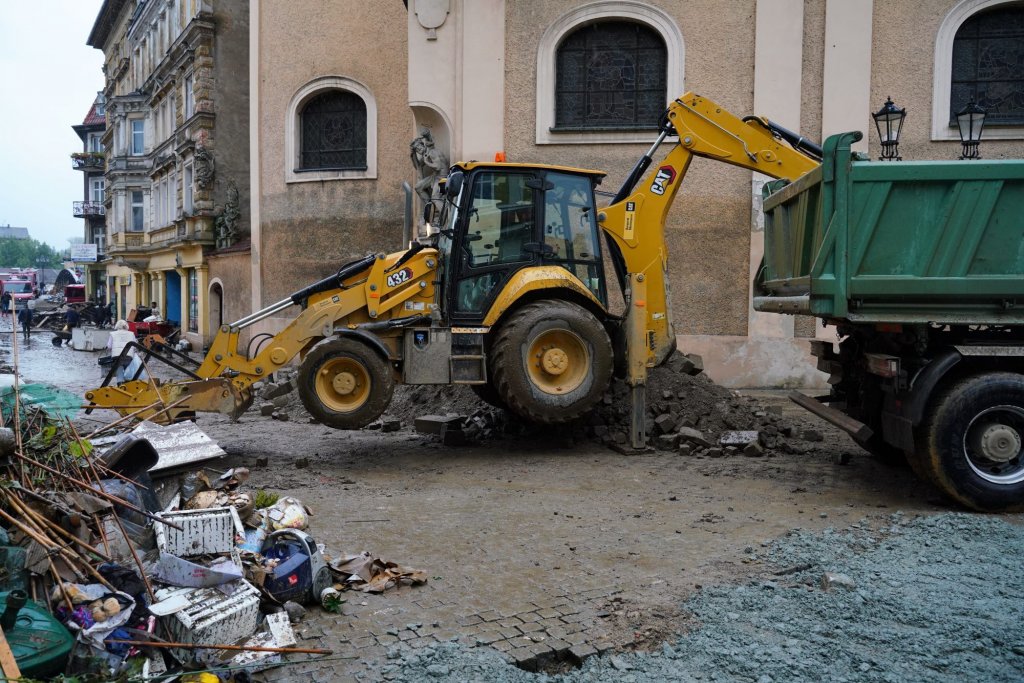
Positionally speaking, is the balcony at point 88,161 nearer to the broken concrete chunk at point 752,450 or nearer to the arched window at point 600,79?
the arched window at point 600,79

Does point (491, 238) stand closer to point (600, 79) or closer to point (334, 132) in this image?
point (600, 79)

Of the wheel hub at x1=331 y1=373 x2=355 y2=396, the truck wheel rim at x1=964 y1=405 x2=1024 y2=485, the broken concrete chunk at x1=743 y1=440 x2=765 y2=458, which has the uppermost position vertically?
the wheel hub at x1=331 y1=373 x2=355 y2=396

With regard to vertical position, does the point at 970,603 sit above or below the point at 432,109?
below

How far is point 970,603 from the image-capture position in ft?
14.7

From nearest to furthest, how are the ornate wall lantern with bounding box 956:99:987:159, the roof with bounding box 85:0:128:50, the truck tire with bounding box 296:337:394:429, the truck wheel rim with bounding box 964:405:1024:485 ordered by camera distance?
the truck wheel rim with bounding box 964:405:1024:485
the truck tire with bounding box 296:337:394:429
the ornate wall lantern with bounding box 956:99:987:159
the roof with bounding box 85:0:128:50

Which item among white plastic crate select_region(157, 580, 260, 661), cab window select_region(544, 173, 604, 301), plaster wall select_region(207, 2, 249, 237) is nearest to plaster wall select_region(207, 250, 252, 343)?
plaster wall select_region(207, 2, 249, 237)

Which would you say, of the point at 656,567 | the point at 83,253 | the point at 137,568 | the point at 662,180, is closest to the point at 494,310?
the point at 662,180

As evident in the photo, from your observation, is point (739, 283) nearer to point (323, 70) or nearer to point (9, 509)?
point (323, 70)

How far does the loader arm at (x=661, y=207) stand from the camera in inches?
331

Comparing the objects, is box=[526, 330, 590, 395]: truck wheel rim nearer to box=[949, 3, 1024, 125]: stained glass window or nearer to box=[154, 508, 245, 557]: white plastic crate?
box=[154, 508, 245, 557]: white plastic crate

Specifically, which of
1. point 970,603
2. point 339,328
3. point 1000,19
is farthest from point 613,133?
point 970,603

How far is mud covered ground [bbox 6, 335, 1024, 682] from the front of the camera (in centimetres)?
391

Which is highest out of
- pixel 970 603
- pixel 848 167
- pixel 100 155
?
pixel 100 155

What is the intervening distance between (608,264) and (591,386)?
3.70 m
